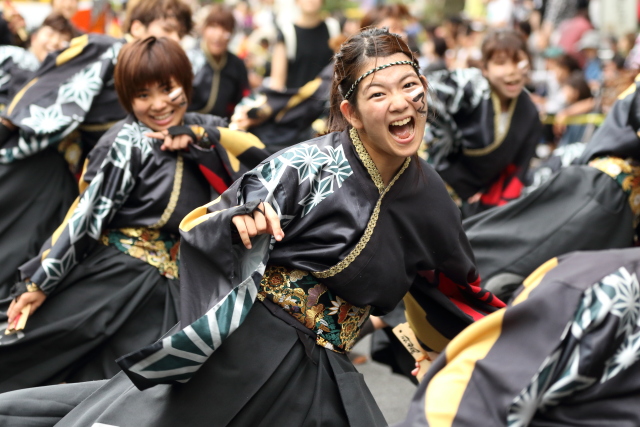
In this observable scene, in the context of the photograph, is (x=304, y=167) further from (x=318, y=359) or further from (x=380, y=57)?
(x=318, y=359)

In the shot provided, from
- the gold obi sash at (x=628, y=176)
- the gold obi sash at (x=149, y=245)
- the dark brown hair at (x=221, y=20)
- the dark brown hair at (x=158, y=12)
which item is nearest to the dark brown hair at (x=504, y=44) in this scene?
the gold obi sash at (x=628, y=176)

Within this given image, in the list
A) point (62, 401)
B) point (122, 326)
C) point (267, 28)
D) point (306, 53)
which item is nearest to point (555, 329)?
point (62, 401)

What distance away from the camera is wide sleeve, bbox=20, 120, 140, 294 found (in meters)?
3.00

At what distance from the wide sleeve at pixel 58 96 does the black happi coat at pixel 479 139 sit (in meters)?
1.64

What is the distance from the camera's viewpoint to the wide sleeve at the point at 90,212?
300cm

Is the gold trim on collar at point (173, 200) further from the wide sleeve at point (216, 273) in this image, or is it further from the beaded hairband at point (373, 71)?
the beaded hairband at point (373, 71)

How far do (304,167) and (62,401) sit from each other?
0.91 meters

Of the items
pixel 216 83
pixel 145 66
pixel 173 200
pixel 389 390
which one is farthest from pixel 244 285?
pixel 216 83

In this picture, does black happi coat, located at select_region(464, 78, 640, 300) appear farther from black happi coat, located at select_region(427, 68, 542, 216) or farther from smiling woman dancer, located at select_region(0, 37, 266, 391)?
smiling woman dancer, located at select_region(0, 37, 266, 391)

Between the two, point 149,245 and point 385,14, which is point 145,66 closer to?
point 149,245

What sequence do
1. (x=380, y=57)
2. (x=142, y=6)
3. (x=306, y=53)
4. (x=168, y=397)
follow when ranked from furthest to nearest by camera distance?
(x=306, y=53) < (x=142, y=6) < (x=380, y=57) < (x=168, y=397)

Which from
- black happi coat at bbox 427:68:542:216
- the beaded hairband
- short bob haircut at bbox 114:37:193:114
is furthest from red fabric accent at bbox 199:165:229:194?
black happi coat at bbox 427:68:542:216

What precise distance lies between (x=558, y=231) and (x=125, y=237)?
1.81 meters

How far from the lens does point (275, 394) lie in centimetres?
222
